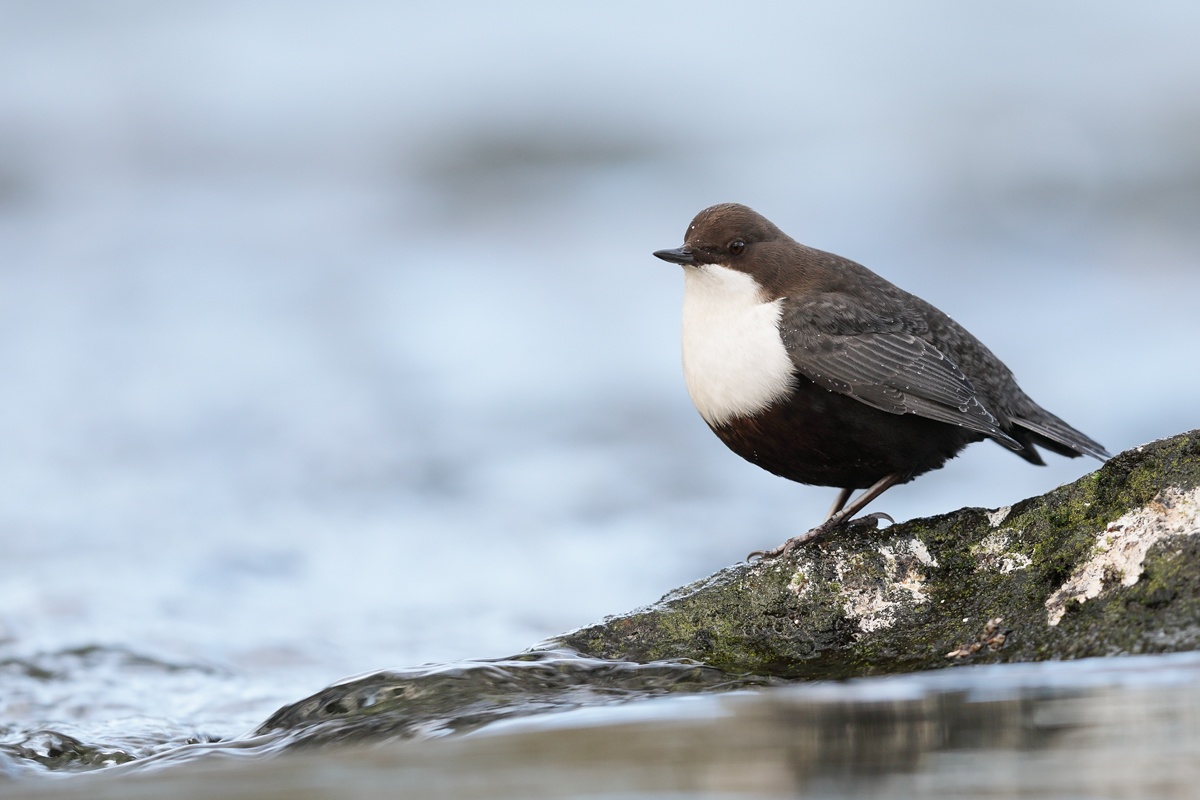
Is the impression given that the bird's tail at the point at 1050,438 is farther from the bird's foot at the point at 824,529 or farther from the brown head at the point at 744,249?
the brown head at the point at 744,249

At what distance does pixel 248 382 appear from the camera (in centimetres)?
1149

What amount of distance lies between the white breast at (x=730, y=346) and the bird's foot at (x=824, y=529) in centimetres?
44

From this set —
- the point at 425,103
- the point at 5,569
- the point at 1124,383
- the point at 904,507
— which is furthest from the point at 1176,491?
the point at 425,103

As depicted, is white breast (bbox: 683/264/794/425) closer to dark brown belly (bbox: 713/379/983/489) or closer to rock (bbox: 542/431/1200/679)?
dark brown belly (bbox: 713/379/983/489)

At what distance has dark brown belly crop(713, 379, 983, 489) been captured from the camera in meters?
4.28

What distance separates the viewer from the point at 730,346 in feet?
14.6

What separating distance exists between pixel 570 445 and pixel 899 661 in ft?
23.2

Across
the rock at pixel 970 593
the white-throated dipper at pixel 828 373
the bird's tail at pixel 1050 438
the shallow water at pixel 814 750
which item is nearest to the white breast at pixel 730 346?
the white-throated dipper at pixel 828 373

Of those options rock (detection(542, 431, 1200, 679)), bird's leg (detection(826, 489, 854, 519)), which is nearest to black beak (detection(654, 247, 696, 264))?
bird's leg (detection(826, 489, 854, 519))

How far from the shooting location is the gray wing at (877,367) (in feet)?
14.0

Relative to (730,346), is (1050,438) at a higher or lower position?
lower

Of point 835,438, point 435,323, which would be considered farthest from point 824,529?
point 435,323

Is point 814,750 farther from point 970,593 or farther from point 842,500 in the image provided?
point 842,500

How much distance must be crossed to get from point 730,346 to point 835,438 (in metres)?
0.48
